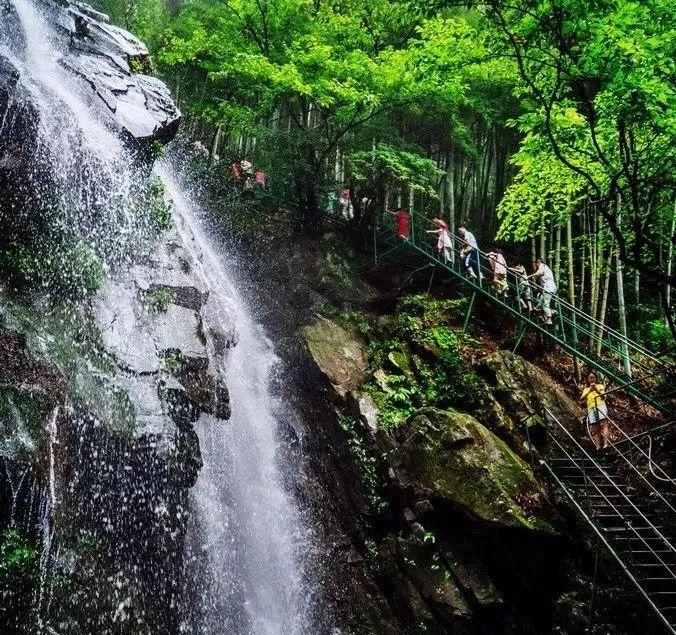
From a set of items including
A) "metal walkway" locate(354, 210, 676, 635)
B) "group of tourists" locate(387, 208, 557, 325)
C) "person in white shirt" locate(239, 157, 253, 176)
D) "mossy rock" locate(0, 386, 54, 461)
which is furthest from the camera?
"person in white shirt" locate(239, 157, 253, 176)

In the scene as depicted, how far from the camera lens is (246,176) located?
48.4 ft

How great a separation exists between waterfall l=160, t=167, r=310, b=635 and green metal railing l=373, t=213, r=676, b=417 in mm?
5299

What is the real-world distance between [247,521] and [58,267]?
5.10 m

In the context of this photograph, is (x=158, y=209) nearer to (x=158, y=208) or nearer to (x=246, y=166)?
(x=158, y=208)

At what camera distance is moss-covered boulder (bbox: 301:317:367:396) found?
31.8 feet

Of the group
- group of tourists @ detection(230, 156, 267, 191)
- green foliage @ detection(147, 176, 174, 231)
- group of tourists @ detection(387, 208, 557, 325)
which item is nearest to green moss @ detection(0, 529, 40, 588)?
green foliage @ detection(147, 176, 174, 231)

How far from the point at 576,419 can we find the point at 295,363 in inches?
237

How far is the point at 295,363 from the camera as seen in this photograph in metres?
10.2

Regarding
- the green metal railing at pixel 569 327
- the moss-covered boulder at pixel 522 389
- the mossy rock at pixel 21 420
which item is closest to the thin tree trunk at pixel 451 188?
the green metal railing at pixel 569 327

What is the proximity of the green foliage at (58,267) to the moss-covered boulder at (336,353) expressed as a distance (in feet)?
15.5

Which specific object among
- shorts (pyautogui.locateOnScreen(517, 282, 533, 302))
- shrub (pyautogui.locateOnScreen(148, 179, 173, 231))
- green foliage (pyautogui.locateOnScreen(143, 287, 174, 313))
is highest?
shrub (pyautogui.locateOnScreen(148, 179, 173, 231))

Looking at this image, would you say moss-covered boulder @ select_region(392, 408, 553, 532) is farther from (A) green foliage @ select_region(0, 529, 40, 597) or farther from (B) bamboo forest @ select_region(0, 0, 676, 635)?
(A) green foliage @ select_region(0, 529, 40, 597)

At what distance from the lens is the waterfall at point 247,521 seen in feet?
21.9

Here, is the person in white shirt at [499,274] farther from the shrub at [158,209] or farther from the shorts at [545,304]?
the shrub at [158,209]
